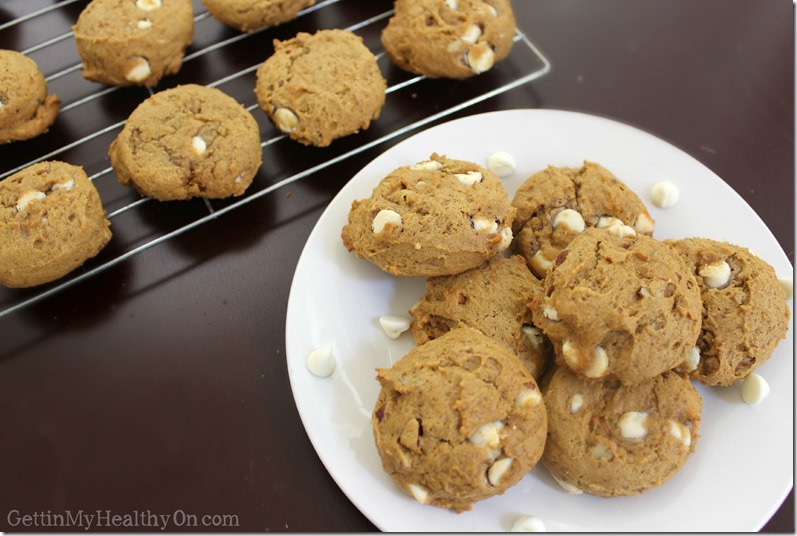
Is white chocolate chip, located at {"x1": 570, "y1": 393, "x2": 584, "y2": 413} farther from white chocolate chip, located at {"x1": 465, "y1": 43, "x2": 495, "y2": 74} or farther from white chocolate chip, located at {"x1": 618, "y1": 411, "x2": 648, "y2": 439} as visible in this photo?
white chocolate chip, located at {"x1": 465, "y1": 43, "x2": 495, "y2": 74}

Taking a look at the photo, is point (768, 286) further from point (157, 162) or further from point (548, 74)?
Result: point (157, 162)

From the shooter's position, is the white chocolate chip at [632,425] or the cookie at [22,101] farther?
the cookie at [22,101]

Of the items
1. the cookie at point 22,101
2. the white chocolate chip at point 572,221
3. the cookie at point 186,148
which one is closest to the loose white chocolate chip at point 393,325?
the white chocolate chip at point 572,221

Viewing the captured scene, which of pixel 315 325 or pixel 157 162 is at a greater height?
pixel 157 162

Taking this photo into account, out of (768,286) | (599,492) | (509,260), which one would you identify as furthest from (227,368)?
(768,286)

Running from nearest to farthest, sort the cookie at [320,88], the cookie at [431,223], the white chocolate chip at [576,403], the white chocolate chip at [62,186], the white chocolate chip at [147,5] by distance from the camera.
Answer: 1. the white chocolate chip at [576,403]
2. the cookie at [431,223]
3. the white chocolate chip at [62,186]
4. the cookie at [320,88]
5. the white chocolate chip at [147,5]

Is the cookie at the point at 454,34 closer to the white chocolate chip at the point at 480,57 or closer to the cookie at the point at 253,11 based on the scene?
the white chocolate chip at the point at 480,57

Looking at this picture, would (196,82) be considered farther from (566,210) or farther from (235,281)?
(566,210)
